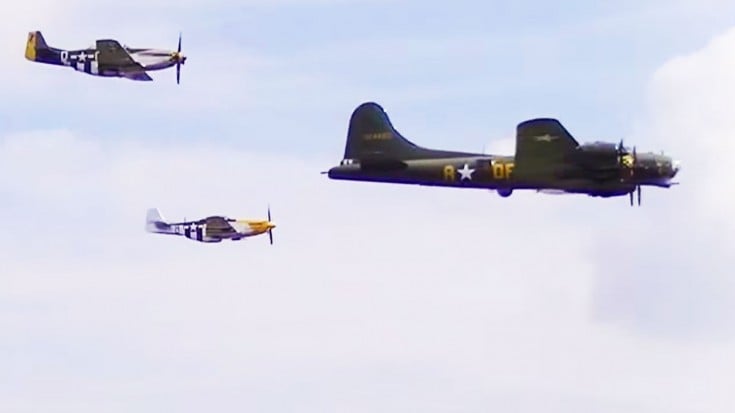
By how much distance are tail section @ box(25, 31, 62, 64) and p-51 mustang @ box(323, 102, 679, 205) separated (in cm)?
2239

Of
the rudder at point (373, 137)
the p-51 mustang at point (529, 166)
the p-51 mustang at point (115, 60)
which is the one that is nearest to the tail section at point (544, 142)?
the p-51 mustang at point (529, 166)

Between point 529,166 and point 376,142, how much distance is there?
1043cm

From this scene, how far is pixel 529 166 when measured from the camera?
133 meters

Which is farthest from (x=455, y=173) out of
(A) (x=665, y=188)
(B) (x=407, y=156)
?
(A) (x=665, y=188)

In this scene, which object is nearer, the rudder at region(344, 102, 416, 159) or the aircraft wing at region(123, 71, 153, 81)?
the rudder at region(344, 102, 416, 159)

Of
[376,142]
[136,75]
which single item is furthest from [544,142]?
[136,75]

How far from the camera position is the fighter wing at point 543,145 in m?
132

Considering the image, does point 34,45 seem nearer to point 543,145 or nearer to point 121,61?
point 121,61

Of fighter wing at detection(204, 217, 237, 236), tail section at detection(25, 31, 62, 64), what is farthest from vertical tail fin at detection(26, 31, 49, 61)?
fighter wing at detection(204, 217, 237, 236)

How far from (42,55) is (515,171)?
34194 millimetres

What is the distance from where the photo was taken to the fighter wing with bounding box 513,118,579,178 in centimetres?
13225

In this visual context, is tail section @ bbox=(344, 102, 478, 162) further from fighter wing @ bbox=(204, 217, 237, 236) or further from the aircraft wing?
fighter wing @ bbox=(204, 217, 237, 236)

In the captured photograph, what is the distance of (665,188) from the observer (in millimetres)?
131625

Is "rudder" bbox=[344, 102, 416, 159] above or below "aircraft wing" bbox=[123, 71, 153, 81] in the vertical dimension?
below
